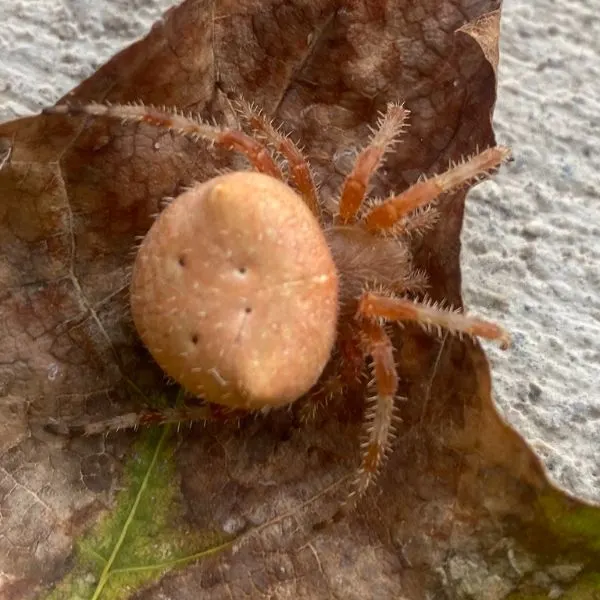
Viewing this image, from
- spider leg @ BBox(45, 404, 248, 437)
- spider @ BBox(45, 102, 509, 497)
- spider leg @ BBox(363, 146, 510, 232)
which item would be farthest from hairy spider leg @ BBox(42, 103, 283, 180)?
spider leg @ BBox(45, 404, 248, 437)

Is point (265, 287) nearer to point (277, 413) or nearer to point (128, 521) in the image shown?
point (277, 413)

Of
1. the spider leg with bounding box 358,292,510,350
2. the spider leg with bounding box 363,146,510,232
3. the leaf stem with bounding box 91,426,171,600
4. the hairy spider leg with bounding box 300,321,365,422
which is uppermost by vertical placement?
the spider leg with bounding box 363,146,510,232

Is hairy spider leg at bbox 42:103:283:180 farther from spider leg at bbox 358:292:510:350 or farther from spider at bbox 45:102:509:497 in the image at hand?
spider leg at bbox 358:292:510:350

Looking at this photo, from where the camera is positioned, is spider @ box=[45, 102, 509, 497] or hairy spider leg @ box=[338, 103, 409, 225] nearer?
spider @ box=[45, 102, 509, 497]

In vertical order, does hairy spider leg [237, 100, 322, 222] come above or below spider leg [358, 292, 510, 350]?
above

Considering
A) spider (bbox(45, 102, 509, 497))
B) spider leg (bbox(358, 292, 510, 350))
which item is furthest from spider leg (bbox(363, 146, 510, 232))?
spider leg (bbox(358, 292, 510, 350))

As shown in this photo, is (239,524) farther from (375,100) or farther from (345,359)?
(375,100)

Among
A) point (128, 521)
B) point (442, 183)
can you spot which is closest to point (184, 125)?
point (442, 183)
